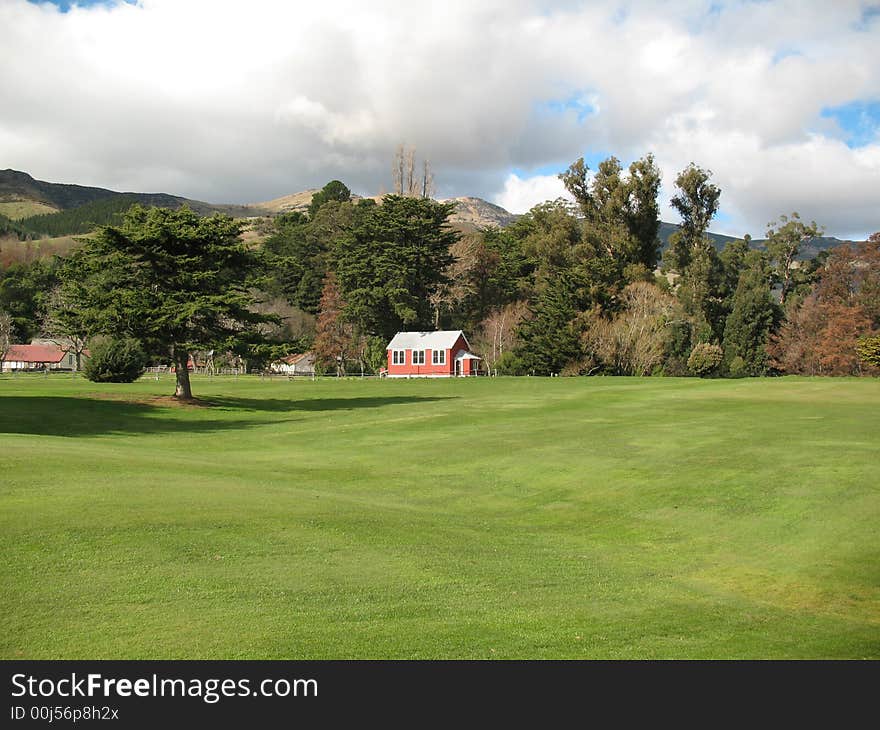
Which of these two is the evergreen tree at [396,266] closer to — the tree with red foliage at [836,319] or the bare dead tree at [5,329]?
the tree with red foliage at [836,319]

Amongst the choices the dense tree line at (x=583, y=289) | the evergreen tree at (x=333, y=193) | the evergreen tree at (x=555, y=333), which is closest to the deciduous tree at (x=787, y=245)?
the dense tree line at (x=583, y=289)

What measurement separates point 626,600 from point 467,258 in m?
92.2

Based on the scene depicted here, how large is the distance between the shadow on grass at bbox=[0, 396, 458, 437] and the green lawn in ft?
16.0

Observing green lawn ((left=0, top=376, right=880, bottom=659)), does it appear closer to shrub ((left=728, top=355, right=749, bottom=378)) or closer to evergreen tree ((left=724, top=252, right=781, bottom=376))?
shrub ((left=728, top=355, right=749, bottom=378))

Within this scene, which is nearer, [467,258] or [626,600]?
[626,600]

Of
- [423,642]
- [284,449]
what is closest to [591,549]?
[423,642]

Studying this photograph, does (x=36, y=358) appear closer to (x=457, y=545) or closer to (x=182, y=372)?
(x=182, y=372)

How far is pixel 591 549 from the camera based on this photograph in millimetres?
13758

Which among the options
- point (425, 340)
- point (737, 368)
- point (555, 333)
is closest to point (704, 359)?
point (737, 368)

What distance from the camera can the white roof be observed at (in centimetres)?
9150

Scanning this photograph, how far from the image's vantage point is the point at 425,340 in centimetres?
9225

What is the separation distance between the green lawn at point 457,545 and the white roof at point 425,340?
208 feet

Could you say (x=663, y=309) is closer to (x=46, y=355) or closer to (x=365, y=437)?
(x=365, y=437)

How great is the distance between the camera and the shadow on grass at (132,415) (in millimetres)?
31406
